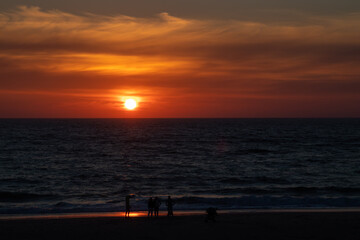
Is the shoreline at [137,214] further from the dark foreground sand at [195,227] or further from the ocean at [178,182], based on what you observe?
the dark foreground sand at [195,227]

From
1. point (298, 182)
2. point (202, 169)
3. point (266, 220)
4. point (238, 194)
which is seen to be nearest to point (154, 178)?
point (202, 169)

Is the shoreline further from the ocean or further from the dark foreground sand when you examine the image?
the dark foreground sand

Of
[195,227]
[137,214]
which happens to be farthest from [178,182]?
[195,227]

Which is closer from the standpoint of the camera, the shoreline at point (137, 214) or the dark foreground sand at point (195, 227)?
the dark foreground sand at point (195, 227)

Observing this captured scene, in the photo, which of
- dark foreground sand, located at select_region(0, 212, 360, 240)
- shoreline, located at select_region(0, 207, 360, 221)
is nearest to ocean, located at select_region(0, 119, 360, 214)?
shoreline, located at select_region(0, 207, 360, 221)

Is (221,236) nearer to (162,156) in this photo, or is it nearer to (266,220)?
(266,220)

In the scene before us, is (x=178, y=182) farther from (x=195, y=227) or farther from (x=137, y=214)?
(x=195, y=227)

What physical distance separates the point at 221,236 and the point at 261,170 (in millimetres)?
28053

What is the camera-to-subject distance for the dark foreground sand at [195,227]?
17016 millimetres

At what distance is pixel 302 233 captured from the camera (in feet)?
56.7

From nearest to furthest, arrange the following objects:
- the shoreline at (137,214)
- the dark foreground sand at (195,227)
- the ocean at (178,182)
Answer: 1. the dark foreground sand at (195,227)
2. the shoreline at (137,214)
3. the ocean at (178,182)

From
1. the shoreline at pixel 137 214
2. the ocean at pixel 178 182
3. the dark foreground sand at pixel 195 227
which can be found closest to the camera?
the dark foreground sand at pixel 195 227

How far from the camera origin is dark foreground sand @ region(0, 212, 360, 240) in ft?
55.8

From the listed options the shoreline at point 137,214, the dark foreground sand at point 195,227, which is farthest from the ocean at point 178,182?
the dark foreground sand at point 195,227
